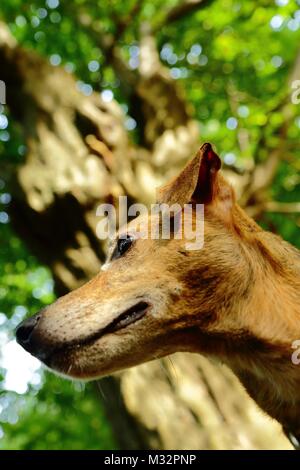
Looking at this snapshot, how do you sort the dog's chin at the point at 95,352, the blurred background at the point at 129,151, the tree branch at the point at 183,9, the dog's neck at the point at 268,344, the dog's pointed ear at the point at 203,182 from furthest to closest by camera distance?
the tree branch at the point at 183,9, the blurred background at the point at 129,151, the dog's pointed ear at the point at 203,182, the dog's chin at the point at 95,352, the dog's neck at the point at 268,344

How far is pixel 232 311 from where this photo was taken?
9.82 ft

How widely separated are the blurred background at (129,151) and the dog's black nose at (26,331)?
817mm

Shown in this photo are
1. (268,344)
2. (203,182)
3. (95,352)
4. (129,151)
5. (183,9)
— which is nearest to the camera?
(268,344)

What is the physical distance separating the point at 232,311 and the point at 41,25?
27.3 ft

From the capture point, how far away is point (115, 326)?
3.02 metres

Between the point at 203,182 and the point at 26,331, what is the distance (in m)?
1.24

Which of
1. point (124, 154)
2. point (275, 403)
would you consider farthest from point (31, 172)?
point (275, 403)

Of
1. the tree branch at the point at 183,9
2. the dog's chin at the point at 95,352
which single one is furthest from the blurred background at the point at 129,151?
the dog's chin at the point at 95,352

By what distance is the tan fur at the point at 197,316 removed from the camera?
292 centimetres

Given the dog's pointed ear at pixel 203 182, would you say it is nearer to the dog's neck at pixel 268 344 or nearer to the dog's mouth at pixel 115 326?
the dog's neck at pixel 268 344

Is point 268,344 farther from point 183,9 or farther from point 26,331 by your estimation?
point 183,9

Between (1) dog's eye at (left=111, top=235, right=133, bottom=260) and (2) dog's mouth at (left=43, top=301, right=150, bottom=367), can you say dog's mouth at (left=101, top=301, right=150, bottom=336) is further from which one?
(1) dog's eye at (left=111, top=235, right=133, bottom=260)

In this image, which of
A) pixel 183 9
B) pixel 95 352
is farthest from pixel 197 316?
pixel 183 9
